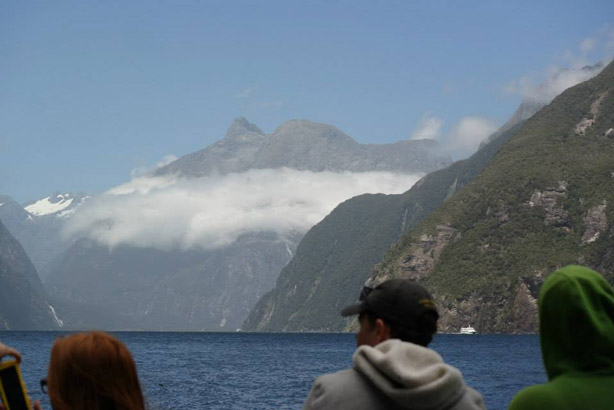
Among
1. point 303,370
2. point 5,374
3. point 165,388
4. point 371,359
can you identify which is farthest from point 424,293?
point 303,370

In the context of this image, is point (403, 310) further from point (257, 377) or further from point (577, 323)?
point (257, 377)

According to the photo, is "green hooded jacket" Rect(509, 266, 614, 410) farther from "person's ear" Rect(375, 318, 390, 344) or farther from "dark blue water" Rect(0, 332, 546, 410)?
"dark blue water" Rect(0, 332, 546, 410)

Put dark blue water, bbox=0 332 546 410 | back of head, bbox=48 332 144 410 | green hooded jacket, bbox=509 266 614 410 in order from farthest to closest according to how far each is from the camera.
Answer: dark blue water, bbox=0 332 546 410, green hooded jacket, bbox=509 266 614 410, back of head, bbox=48 332 144 410

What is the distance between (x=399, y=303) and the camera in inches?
268

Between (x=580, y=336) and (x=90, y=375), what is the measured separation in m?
2.98

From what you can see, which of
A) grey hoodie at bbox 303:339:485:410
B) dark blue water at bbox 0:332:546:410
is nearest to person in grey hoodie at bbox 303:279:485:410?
grey hoodie at bbox 303:339:485:410

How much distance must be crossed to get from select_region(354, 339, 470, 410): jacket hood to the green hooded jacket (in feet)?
1.49

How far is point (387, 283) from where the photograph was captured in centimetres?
691

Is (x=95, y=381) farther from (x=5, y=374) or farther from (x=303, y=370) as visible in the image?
Result: (x=303, y=370)

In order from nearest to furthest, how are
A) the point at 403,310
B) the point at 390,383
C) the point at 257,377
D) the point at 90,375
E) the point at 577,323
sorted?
the point at 90,375 → the point at 577,323 → the point at 390,383 → the point at 403,310 → the point at 257,377

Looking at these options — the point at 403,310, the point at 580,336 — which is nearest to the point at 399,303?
the point at 403,310

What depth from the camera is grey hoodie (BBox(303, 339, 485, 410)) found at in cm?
585

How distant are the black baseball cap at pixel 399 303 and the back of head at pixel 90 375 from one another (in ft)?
6.78

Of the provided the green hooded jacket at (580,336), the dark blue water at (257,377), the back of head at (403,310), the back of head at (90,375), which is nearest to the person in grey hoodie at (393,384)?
the green hooded jacket at (580,336)
